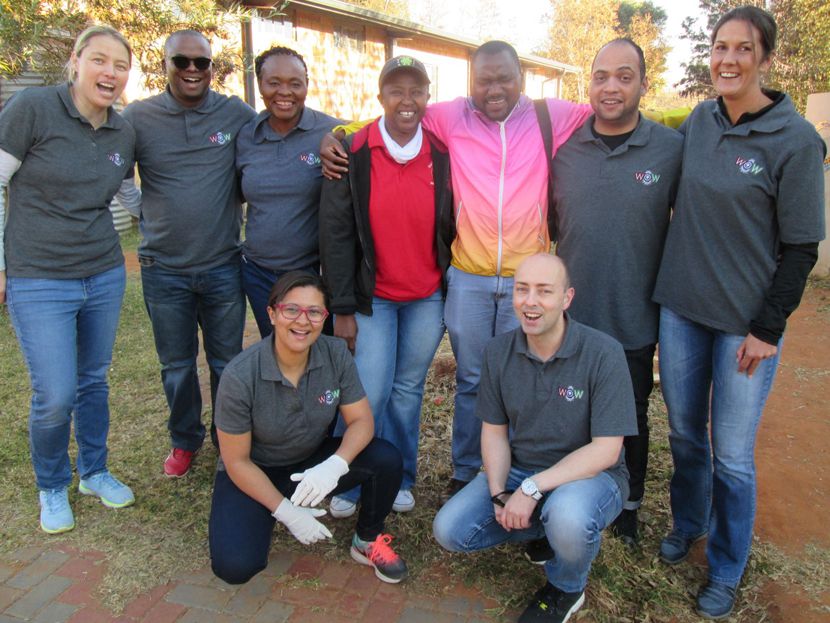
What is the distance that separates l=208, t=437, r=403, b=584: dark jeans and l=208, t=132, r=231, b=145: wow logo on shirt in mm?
1512

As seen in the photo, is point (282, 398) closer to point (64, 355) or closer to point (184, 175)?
point (64, 355)

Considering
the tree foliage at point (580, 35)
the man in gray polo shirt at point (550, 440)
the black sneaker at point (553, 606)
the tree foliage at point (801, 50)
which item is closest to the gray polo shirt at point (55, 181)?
the man in gray polo shirt at point (550, 440)

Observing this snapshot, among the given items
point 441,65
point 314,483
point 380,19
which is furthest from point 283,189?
point 441,65

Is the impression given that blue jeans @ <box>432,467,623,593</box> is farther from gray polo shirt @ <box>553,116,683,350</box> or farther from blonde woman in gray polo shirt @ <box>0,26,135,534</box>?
blonde woman in gray polo shirt @ <box>0,26,135,534</box>

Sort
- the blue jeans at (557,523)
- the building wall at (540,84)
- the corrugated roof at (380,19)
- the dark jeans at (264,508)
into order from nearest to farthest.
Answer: the blue jeans at (557,523), the dark jeans at (264,508), the corrugated roof at (380,19), the building wall at (540,84)

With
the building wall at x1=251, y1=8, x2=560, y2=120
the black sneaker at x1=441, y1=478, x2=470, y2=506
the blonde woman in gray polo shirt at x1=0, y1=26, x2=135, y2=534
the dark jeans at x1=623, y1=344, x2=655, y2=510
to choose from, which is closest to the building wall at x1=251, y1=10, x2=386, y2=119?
the building wall at x1=251, y1=8, x2=560, y2=120

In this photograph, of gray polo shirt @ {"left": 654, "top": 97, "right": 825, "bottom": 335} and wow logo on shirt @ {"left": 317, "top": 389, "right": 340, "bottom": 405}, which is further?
wow logo on shirt @ {"left": 317, "top": 389, "right": 340, "bottom": 405}

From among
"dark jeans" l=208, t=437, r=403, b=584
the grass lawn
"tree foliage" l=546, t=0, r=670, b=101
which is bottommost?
the grass lawn

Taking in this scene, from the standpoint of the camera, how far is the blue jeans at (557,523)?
7.99 feet

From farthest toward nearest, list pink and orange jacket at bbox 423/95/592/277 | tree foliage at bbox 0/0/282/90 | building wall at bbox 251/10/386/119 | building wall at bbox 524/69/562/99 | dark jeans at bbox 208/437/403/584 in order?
1. building wall at bbox 524/69/562/99
2. building wall at bbox 251/10/386/119
3. tree foliage at bbox 0/0/282/90
4. pink and orange jacket at bbox 423/95/592/277
5. dark jeans at bbox 208/437/403/584

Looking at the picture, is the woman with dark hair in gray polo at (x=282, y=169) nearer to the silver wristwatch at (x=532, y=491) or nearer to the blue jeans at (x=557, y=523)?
the blue jeans at (x=557, y=523)

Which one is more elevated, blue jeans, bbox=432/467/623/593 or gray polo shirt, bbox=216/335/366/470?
gray polo shirt, bbox=216/335/366/470

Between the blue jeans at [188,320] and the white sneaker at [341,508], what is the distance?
0.95 meters

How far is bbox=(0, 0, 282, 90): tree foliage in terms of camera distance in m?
6.75
